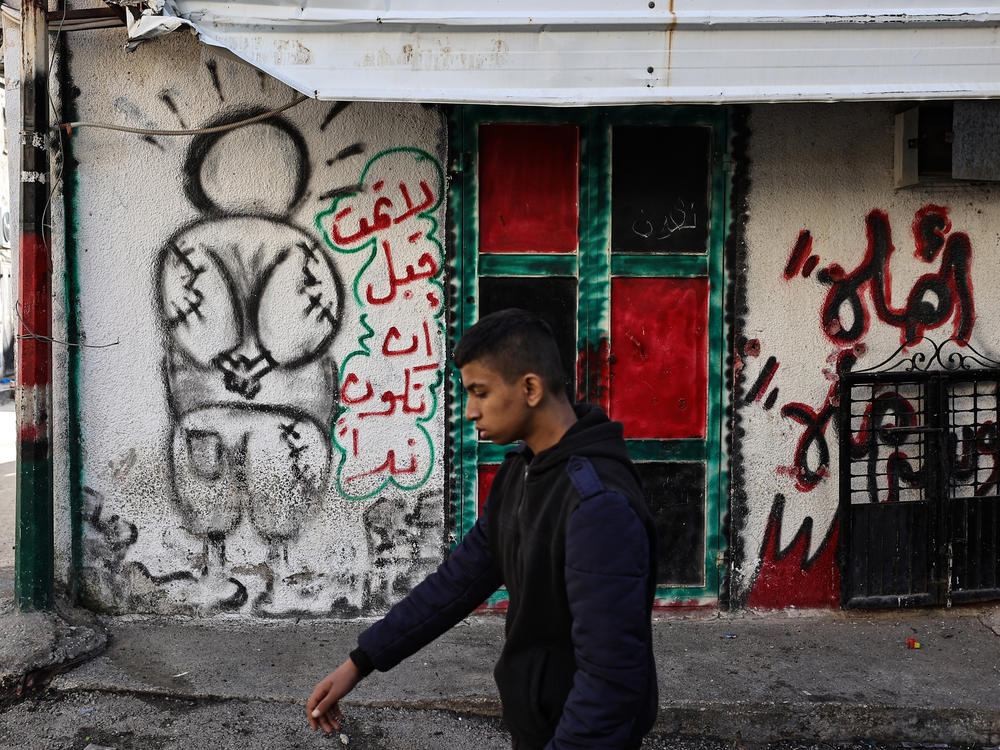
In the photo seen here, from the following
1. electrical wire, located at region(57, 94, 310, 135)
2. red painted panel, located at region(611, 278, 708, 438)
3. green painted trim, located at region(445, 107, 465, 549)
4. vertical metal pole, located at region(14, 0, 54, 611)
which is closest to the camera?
A: vertical metal pole, located at region(14, 0, 54, 611)

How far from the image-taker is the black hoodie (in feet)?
5.64

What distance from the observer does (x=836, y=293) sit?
4633 millimetres

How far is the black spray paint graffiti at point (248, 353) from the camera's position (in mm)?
4461

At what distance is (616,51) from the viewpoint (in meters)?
3.89

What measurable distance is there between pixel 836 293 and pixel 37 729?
3.92 m

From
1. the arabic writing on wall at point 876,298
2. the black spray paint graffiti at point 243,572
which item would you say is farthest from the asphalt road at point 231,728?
the arabic writing on wall at point 876,298

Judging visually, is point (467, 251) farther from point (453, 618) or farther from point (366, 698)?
point (453, 618)

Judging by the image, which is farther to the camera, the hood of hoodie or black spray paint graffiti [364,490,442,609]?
black spray paint graffiti [364,490,442,609]

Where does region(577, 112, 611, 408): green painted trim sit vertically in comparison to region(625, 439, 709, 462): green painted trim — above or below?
above

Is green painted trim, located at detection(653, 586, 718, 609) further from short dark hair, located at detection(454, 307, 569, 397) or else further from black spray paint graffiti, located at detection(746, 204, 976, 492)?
short dark hair, located at detection(454, 307, 569, 397)

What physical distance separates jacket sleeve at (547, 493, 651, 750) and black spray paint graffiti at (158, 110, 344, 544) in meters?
2.95

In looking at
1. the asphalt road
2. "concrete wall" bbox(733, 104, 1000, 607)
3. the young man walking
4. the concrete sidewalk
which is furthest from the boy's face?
"concrete wall" bbox(733, 104, 1000, 607)

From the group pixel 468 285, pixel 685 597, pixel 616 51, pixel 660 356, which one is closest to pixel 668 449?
pixel 660 356

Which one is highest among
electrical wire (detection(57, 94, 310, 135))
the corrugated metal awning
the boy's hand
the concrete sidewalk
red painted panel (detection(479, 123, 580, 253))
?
the corrugated metal awning
